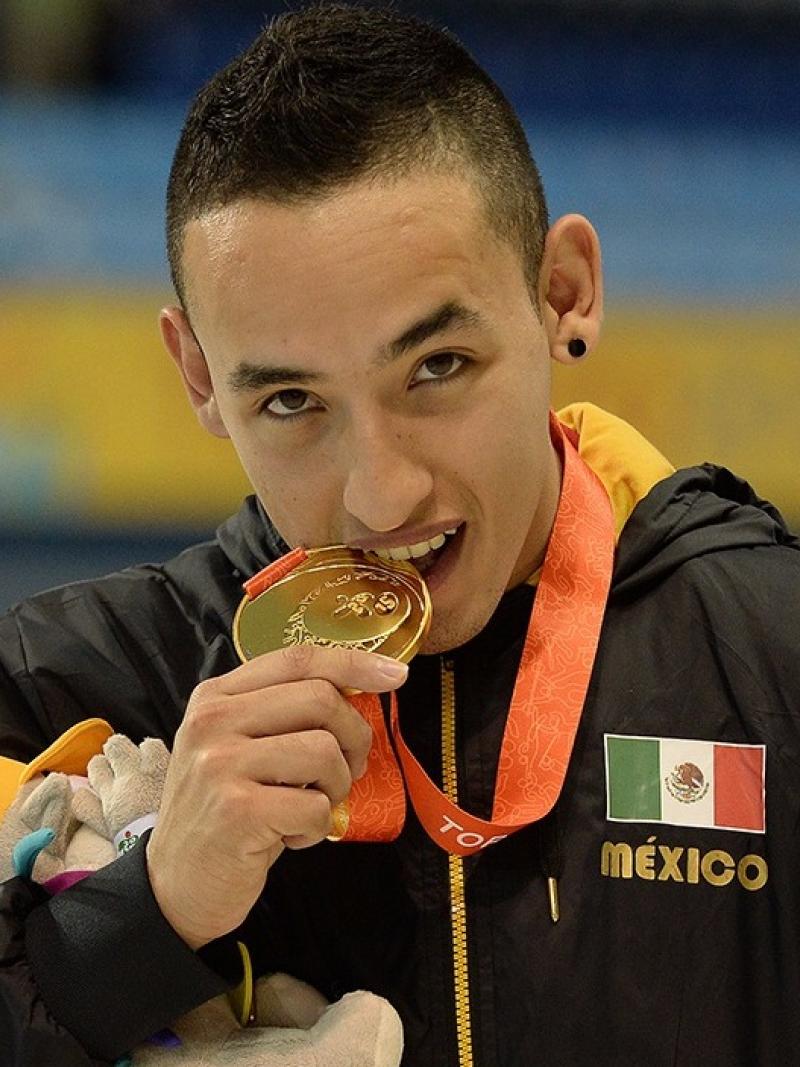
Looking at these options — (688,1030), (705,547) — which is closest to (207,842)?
(688,1030)

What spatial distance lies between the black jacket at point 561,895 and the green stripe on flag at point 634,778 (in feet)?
0.04

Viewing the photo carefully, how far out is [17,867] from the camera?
1.61 m

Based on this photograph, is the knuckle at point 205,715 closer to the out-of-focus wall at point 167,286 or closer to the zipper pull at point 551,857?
the zipper pull at point 551,857

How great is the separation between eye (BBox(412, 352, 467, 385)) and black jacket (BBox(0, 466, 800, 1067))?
286 mm

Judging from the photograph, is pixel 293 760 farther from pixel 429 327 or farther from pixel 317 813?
pixel 429 327

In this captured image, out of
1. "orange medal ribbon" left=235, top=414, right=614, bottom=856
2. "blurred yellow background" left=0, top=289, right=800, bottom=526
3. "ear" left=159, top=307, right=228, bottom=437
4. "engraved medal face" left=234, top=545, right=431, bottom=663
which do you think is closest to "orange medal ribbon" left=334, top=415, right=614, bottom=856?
"orange medal ribbon" left=235, top=414, right=614, bottom=856

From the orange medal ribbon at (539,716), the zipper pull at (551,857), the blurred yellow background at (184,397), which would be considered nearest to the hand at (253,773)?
the orange medal ribbon at (539,716)

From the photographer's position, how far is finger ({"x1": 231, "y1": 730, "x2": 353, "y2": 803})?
148 cm

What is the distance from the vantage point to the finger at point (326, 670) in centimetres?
150

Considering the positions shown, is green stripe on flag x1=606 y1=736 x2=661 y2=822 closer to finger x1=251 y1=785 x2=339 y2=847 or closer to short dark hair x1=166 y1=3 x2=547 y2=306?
finger x1=251 y1=785 x2=339 y2=847

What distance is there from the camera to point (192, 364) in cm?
184

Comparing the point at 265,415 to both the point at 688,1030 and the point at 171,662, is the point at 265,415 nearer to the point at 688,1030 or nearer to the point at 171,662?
the point at 171,662

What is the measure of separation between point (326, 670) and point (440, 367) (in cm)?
31

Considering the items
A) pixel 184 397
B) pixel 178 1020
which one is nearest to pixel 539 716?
pixel 178 1020
